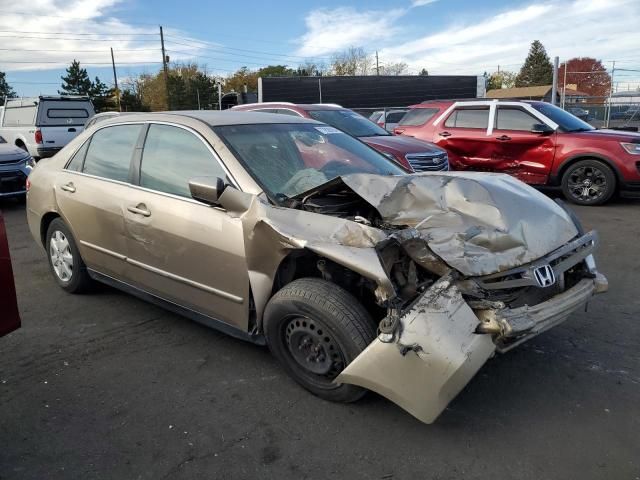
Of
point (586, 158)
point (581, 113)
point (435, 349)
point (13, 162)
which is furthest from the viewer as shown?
point (581, 113)

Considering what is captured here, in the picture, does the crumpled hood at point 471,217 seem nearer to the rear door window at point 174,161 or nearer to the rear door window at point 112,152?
the rear door window at point 174,161

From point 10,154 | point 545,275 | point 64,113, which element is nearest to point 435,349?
point 545,275

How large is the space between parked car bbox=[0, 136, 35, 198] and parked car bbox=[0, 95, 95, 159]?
14.3ft

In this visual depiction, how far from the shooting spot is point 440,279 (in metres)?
2.60

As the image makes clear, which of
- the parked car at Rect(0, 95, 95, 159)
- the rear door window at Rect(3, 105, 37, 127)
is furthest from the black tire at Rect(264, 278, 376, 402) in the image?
the rear door window at Rect(3, 105, 37, 127)

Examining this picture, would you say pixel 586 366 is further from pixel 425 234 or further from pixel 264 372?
pixel 264 372

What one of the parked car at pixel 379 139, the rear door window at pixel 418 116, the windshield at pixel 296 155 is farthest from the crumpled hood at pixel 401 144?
the windshield at pixel 296 155

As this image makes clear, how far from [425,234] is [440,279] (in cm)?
31

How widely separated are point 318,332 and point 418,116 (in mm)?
8475

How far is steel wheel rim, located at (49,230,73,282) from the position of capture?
15.2ft

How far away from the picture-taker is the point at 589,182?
8.54 meters

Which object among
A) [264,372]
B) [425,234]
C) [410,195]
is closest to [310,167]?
[410,195]

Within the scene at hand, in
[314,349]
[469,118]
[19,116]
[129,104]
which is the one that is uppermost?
[129,104]

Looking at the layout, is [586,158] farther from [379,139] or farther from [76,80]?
[76,80]
